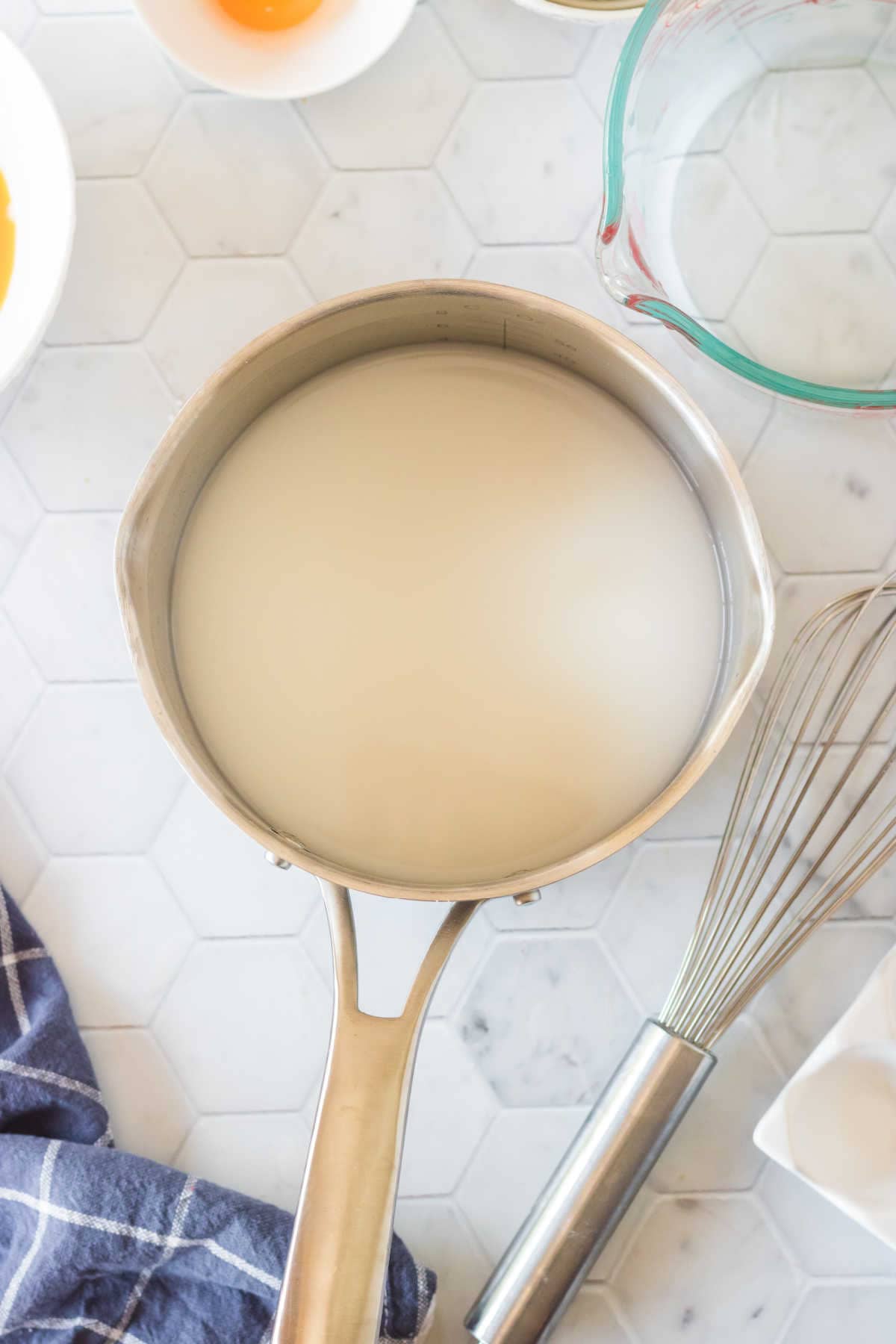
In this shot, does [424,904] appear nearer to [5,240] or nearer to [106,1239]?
[106,1239]

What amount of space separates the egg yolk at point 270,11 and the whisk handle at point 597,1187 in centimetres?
49

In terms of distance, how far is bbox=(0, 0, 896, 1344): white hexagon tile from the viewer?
540 millimetres

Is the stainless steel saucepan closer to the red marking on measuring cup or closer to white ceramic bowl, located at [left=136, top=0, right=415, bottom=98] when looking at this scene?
the red marking on measuring cup

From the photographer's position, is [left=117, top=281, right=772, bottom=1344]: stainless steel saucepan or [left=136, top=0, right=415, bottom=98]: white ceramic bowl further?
[left=136, top=0, right=415, bottom=98]: white ceramic bowl

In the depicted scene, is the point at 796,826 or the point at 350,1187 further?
the point at 796,826

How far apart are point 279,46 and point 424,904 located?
1.35 ft

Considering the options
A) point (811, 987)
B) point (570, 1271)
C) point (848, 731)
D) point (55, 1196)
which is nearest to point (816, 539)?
point (848, 731)

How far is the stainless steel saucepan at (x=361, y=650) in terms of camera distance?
38 centimetres

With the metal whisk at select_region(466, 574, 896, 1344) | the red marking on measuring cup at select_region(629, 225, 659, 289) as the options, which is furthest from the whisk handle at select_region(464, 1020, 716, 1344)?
the red marking on measuring cup at select_region(629, 225, 659, 289)

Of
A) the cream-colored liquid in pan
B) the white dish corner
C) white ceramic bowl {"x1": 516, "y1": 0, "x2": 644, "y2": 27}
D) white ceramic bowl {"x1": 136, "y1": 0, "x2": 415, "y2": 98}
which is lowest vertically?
the white dish corner

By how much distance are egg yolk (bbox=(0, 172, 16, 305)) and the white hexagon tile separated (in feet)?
0.12

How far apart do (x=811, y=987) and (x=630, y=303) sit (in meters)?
0.33

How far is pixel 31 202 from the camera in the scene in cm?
52

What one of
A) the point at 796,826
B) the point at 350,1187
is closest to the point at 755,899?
the point at 796,826
